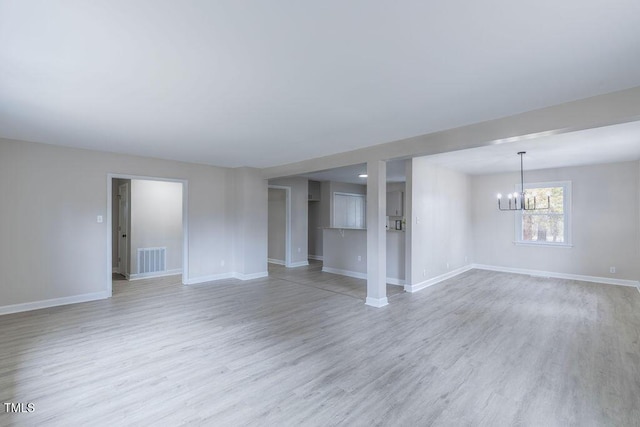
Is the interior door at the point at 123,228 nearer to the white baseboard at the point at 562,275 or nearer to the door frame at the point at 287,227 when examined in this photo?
the door frame at the point at 287,227

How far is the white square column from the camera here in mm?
4531

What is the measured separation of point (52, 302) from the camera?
4480 millimetres

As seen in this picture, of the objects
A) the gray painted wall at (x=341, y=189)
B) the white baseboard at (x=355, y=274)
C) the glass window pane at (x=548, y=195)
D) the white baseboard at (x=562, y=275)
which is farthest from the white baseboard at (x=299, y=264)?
the glass window pane at (x=548, y=195)

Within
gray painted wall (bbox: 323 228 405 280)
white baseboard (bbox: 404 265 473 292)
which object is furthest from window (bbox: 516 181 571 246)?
gray painted wall (bbox: 323 228 405 280)

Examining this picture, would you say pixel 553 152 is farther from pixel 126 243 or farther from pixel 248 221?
pixel 126 243

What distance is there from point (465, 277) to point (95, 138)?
7272 mm

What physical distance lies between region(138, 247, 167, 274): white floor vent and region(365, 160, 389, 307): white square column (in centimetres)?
486

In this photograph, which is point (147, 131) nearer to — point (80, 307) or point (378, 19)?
point (80, 307)

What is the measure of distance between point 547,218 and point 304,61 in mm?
7239

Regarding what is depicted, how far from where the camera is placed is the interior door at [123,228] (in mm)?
6531

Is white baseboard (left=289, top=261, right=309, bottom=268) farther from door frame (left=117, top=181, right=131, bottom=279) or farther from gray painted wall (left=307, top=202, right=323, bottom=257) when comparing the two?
door frame (left=117, top=181, right=131, bottom=279)

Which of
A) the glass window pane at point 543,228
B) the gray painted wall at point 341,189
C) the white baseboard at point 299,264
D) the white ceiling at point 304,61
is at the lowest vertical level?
the white baseboard at point 299,264

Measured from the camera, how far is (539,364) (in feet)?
9.09

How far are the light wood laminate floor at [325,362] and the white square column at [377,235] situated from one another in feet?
0.88
